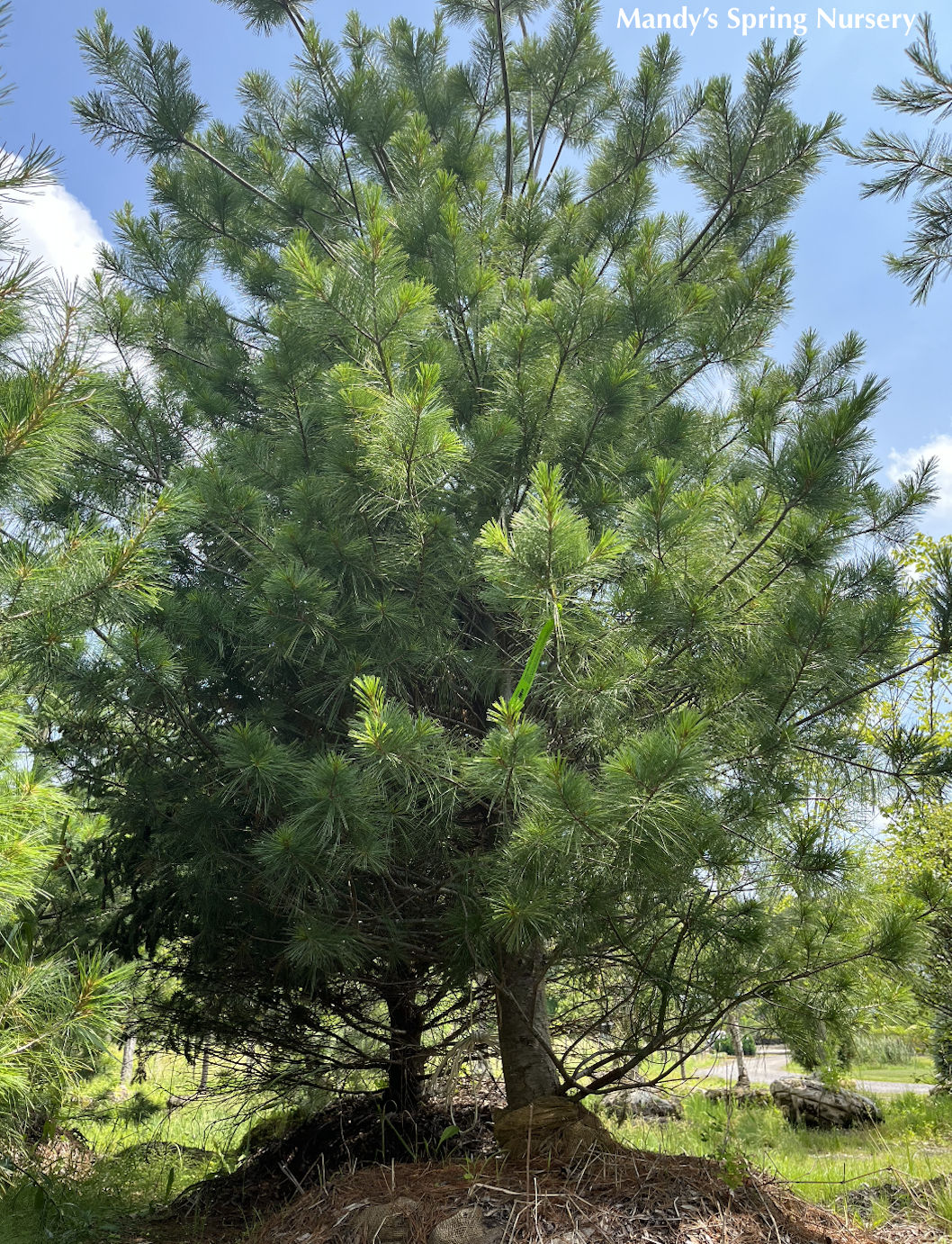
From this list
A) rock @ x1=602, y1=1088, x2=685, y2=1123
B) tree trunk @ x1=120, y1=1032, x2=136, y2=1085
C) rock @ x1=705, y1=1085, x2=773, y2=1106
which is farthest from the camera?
rock @ x1=705, y1=1085, x2=773, y2=1106

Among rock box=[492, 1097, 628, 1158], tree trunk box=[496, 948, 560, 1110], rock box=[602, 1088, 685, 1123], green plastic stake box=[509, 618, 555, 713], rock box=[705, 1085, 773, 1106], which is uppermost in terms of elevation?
green plastic stake box=[509, 618, 555, 713]

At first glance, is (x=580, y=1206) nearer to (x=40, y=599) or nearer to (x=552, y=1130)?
(x=552, y=1130)

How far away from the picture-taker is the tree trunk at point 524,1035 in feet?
10.8

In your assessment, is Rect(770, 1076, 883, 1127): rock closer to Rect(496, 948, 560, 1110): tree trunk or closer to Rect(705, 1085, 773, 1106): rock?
Rect(705, 1085, 773, 1106): rock

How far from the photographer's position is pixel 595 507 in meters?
3.29

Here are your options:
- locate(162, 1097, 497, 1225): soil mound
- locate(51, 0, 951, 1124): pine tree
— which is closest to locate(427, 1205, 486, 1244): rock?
locate(51, 0, 951, 1124): pine tree

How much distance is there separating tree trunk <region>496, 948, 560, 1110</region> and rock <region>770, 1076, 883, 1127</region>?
16.2 feet

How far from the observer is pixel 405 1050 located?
4.00m

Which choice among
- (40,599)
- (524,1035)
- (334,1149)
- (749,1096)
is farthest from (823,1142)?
(40,599)

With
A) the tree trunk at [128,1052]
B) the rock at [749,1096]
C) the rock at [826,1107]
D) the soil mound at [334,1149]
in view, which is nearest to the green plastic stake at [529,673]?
the soil mound at [334,1149]

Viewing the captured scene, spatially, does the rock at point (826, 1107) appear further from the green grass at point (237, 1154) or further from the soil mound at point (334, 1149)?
the soil mound at point (334, 1149)

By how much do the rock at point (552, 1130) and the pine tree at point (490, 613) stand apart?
0.12m

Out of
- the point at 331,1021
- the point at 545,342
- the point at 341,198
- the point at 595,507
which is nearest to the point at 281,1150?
the point at 331,1021

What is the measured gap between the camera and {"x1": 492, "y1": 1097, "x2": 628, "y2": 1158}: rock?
9.58 feet
